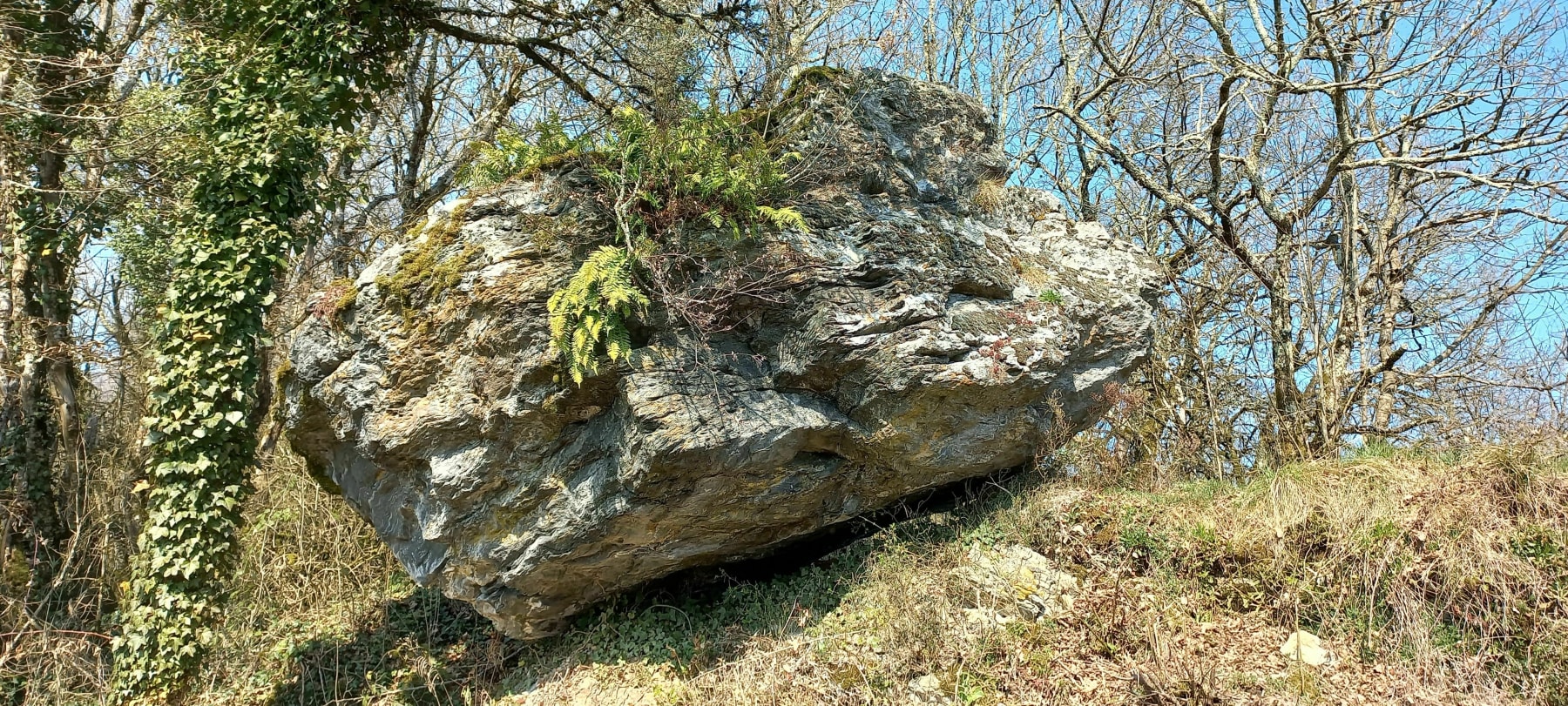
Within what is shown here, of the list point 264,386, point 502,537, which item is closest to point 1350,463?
point 502,537

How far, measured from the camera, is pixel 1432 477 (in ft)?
19.6

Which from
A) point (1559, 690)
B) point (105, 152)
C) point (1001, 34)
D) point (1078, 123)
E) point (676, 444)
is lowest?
point (1559, 690)

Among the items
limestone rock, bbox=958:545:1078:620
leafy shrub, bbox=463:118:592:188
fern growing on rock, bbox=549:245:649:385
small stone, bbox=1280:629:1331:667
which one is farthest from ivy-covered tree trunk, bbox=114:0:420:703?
small stone, bbox=1280:629:1331:667

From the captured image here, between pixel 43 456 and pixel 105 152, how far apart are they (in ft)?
10.4

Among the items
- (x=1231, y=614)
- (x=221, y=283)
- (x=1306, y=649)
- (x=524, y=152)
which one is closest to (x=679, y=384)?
(x=524, y=152)

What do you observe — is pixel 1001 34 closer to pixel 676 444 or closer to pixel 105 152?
pixel 676 444

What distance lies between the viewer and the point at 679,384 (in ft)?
17.2

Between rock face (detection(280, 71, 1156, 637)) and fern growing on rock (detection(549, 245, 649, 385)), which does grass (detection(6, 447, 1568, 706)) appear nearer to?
rock face (detection(280, 71, 1156, 637))

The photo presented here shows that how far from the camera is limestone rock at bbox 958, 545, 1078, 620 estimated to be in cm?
574

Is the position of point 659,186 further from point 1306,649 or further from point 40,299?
point 40,299

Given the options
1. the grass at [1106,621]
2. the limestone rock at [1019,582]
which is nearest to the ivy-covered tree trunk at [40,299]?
the grass at [1106,621]

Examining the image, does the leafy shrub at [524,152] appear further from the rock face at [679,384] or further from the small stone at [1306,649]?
the small stone at [1306,649]

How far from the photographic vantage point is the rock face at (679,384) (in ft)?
17.5

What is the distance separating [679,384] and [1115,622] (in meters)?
3.51
